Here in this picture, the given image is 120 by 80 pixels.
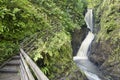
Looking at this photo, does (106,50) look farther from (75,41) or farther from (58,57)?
(58,57)

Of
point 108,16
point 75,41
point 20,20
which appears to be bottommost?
point 75,41

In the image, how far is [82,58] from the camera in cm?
2144

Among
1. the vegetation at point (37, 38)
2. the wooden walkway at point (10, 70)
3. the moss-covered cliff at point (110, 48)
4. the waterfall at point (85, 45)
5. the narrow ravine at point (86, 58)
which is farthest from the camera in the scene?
the waterfall at point (85, 45)

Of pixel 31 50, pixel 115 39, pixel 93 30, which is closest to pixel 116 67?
pixel 115 39

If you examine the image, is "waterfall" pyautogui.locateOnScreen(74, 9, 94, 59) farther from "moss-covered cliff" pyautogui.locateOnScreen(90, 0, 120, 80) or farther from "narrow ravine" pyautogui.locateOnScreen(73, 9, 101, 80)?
"moss-covered cliff" pyautogui.locateOnScreen(90, 0, 120, 80)

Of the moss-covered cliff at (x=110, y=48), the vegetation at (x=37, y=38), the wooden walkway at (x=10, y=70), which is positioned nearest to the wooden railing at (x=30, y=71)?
the vegetation at (x=37, y=38)

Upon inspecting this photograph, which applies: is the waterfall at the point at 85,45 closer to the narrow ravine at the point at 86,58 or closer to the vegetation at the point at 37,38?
the narrow ravine at the point at 86,58

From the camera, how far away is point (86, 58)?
21500 millimetres

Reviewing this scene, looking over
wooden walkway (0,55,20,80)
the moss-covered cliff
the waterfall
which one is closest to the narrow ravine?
the waterfall

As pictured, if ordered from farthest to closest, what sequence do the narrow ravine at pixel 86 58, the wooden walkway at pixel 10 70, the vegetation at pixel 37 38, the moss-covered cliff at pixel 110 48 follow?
the narrow ravine at pixel 86 58, the moss-covered cliff at pixel 110 48, the vegetation at pixel 37 38, the wooden walkway at pixel 10 70

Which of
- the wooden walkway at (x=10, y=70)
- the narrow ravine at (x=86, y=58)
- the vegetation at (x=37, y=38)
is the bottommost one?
the narrow ravine at (x=86, y=58)

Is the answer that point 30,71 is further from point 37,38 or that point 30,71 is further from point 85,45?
point 85,45

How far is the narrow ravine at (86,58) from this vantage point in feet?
54.5

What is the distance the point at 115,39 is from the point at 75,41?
6.36m
